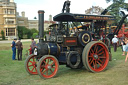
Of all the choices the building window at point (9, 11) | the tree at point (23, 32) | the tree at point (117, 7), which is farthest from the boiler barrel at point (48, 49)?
the tree at point (23, 32)

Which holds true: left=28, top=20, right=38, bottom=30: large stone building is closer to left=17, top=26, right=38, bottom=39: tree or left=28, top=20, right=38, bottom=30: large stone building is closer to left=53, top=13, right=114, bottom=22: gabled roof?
left=17, top=26, right=38, bottom=39: tree

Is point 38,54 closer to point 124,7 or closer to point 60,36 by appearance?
point 60,36

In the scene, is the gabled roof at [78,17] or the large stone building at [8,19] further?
the large stone building at [8,19]

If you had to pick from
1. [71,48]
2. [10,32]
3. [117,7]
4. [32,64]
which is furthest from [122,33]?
[10,32]

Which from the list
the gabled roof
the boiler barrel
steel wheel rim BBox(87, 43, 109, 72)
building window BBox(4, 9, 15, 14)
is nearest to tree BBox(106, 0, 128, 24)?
the gabled roof

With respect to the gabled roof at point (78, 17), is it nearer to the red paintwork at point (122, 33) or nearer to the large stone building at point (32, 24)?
the red paintwork at point (122, 33)

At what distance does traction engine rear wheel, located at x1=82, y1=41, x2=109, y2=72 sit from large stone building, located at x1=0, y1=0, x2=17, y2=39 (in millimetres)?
43403

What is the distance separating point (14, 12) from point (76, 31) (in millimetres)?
45350

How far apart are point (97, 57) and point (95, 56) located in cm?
9

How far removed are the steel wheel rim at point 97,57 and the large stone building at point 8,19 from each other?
43390 mm

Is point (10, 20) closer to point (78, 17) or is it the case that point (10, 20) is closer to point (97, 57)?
point (78, 17)

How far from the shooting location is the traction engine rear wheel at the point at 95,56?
6.23 meters

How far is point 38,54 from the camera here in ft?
19.8

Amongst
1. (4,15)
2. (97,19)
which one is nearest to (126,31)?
(97,19)
